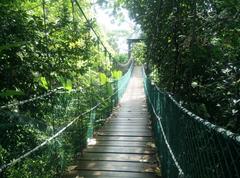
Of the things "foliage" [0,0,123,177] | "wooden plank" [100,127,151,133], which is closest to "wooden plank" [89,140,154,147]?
"wooden plank" [100,127,151,133]

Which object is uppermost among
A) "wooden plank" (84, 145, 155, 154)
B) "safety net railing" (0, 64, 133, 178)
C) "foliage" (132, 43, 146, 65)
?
"foliage" (132, 43, 146, 65)

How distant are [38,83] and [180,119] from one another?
164 centimetres

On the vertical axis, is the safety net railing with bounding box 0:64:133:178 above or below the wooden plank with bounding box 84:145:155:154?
above

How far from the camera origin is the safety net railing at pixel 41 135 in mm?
2447

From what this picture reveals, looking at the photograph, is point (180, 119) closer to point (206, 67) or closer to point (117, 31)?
point (206, 67)

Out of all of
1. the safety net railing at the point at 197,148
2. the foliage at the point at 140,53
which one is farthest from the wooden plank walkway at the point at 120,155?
the foliage at the point at 140,53

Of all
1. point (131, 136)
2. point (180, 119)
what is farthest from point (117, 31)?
point (180, 119)

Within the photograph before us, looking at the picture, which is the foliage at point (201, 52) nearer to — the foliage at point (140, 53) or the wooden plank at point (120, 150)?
the wooden plank at point (120, 150)

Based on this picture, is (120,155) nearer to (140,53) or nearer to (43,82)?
(43,82)

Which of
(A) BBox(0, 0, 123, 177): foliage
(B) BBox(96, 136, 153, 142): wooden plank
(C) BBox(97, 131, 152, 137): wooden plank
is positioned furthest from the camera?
(C) BBox(97, 131, 152, 137): wooden plank

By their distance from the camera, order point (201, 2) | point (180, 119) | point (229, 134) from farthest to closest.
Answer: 1. point (201, 2)
2. point (180, 119)
3. point (229, 134)

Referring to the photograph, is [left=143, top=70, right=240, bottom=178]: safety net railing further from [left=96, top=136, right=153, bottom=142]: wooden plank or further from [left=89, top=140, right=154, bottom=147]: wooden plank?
[left=96, top=136, right=153, bottom=142]: wooden plank

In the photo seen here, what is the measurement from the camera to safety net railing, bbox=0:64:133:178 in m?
2.45

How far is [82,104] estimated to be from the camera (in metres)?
5.18
